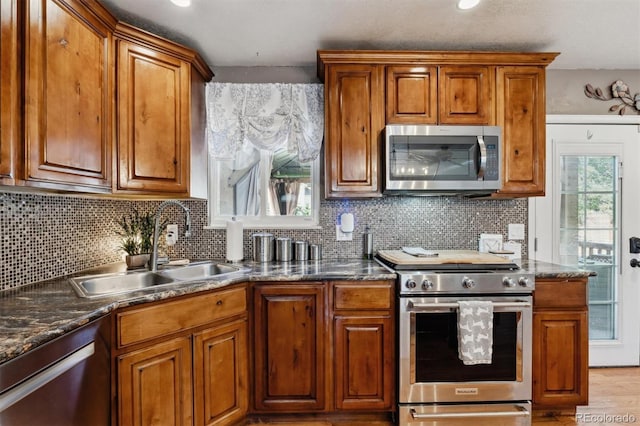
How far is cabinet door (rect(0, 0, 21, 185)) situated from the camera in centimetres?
120

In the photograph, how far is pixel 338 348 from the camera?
193cm

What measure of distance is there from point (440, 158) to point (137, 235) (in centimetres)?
215

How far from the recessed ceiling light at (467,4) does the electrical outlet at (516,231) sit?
163cm

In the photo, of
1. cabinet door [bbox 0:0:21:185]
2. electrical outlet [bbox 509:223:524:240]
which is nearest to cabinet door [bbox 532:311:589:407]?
electrical outlet [bbox 509:223:524:240]

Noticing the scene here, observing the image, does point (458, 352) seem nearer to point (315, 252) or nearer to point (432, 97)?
point (315, 252)

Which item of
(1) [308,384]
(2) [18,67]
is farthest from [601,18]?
(2) [18,67]

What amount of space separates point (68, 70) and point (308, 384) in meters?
2.02

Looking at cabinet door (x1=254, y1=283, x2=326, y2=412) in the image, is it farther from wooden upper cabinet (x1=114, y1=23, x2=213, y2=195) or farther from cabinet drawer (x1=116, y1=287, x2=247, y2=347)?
wooden upper cabinet (x1=114, y1=23, x2=213, y2=195)

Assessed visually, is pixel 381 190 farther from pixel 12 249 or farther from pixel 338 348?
pixel 12 249

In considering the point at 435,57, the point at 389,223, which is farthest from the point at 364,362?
the point at 435,57

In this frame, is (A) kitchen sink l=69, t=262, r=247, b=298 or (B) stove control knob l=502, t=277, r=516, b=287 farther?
(B) stove control knob l=502, t=277, r=516, b=287

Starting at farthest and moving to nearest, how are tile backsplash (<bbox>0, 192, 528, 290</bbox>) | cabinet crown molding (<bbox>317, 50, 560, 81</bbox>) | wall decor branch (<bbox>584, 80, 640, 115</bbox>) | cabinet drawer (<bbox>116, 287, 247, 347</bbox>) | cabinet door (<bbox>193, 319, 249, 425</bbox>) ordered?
1. wall decor branch (<bbox>584, 80, 640, 115</bbox>)
2. tile backsplash (<bbox>0, 192, 528, 290</bbox>)
3. cabinet crown molding (<bbox>317, 50, 560, 81</bbox>)
4. cabinet door (<bbox>193, 319, 249, 425</bbox>)
5. cabinet drawer (<bbox>116, 287, 247, 347</bbox>)

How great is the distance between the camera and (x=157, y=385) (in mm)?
1511

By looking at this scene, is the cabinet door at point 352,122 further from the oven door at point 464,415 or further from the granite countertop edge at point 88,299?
the oven door at point 464,415
